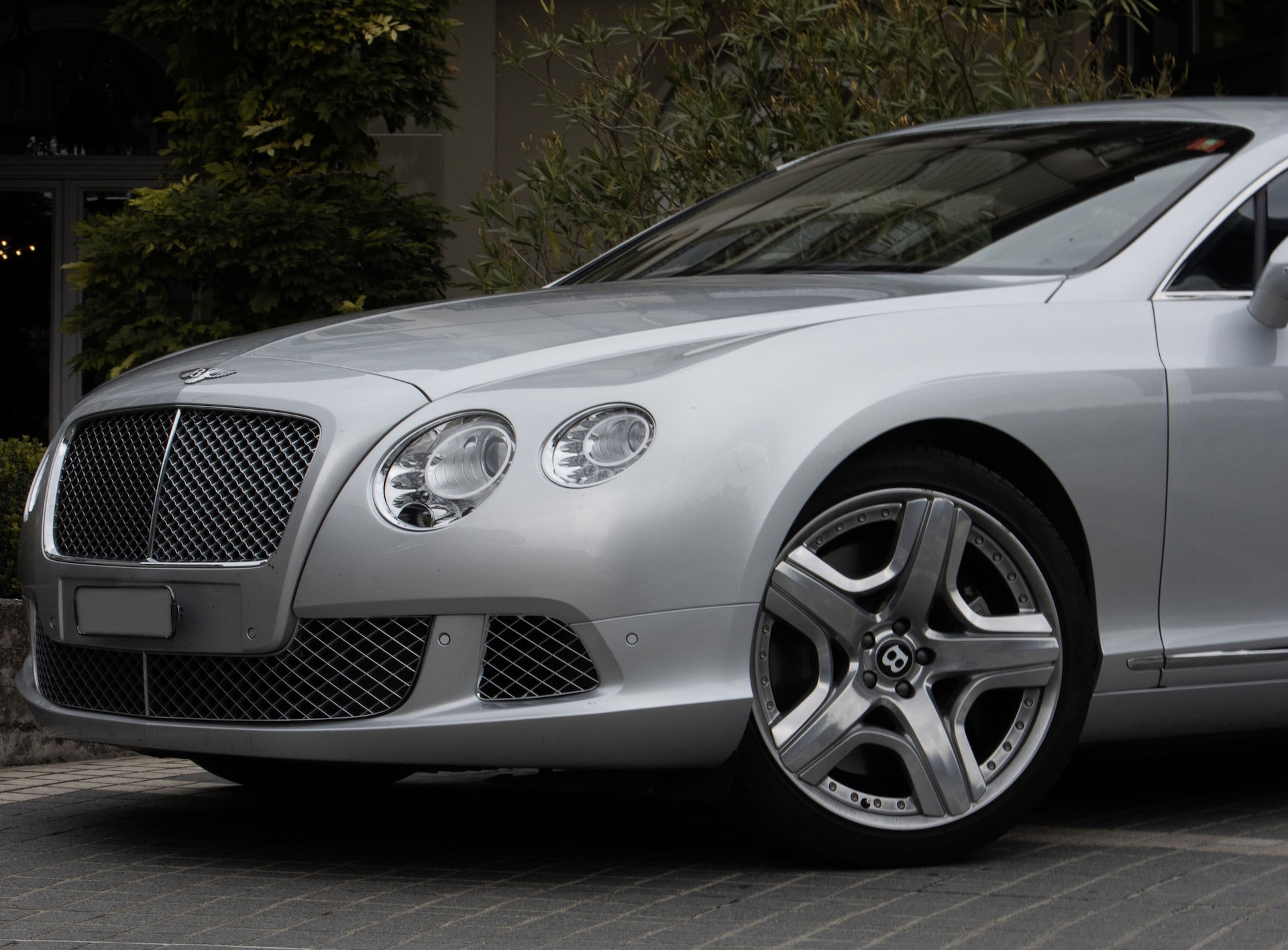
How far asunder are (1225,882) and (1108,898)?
0.30 meters

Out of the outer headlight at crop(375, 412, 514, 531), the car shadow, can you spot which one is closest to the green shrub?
the car shadow

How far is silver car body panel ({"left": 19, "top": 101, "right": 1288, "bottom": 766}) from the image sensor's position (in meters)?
3.55

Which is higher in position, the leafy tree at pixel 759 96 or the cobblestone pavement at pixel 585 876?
the leafy tree at pixel 759 96

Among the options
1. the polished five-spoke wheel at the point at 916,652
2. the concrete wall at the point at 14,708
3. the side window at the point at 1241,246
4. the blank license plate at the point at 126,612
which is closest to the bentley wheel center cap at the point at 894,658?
the polished five-spoke wheel at the point at 916,652

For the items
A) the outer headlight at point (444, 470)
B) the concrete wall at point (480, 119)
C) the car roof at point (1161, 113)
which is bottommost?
the outer headlight at point (444, 470)

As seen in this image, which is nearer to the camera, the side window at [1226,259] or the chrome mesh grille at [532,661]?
the chrome mesh grille at [532,661]

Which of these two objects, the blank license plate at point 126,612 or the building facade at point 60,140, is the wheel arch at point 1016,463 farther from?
the building facade at point 60,140

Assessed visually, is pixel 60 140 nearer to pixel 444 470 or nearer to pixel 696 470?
pixel 444 470

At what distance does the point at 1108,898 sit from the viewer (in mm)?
3611

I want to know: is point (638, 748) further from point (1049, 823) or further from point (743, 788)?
point (1049, 823)

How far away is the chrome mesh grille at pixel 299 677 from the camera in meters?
3.65

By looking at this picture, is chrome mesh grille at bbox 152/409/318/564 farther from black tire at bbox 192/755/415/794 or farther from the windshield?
the windshield

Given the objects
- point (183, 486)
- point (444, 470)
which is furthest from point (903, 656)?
point (183, 486)

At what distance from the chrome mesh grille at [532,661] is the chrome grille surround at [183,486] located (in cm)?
48
